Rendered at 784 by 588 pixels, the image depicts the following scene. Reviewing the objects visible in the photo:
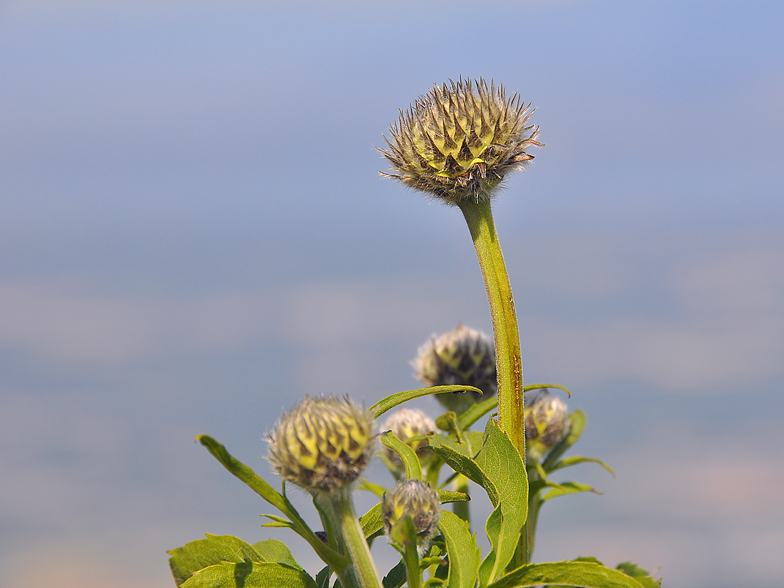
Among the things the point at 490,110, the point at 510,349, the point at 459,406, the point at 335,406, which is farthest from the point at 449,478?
the point at 490,110

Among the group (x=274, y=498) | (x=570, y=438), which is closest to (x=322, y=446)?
(x=274, y=498)

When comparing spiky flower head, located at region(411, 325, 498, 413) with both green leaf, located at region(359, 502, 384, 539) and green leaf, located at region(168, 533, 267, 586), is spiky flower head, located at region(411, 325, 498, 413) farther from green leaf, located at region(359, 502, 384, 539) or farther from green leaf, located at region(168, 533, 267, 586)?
green leaf, located at region(168, 533, 267, 586)

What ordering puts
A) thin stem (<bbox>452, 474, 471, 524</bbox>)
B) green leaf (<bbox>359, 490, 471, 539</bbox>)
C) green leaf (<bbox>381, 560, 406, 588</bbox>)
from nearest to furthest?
green leaf (<bbox>381, 560, 406, 588</bbox>)
green leaf (<bbox>359, 490, 471, 539</bbox>)
thin stem (<bbox>452, 474, 471, 524</bbox>)

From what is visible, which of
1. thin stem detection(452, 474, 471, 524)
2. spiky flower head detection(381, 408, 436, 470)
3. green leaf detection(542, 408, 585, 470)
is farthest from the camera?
spiky flower head detection(381, 408, 436, 470)

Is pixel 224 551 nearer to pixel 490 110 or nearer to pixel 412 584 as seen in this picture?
pixel 412 584

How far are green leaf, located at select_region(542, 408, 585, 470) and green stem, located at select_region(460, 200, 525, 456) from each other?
165cm

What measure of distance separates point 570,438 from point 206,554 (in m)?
2.59

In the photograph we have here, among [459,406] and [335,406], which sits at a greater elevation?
[459,406]

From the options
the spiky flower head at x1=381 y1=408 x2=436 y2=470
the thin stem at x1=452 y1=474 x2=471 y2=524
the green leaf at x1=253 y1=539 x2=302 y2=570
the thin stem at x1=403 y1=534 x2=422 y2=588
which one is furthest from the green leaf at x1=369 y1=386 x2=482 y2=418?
the spiky flower head at x1=381 y1=408 x2=436 y2=470

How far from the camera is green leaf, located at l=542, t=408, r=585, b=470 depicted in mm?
Result: 4719

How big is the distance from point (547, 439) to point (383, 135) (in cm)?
232

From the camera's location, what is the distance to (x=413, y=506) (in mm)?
2832

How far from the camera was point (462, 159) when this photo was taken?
3.36 m

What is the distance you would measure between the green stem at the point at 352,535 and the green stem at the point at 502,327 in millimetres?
746
